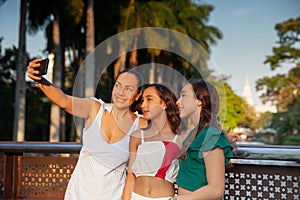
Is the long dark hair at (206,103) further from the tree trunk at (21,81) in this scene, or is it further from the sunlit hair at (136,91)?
the tree trunk at (21,81)

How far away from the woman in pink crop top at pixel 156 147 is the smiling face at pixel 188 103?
0.11 m

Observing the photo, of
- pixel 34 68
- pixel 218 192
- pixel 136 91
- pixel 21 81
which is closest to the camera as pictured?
pixel 218 192

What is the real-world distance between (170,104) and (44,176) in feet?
5.46

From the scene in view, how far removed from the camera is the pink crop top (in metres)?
1.99

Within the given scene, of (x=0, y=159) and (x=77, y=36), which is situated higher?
(x=77, y=36)

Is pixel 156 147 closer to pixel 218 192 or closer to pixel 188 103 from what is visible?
→ pixel 188 103

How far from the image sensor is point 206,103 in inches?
72.3

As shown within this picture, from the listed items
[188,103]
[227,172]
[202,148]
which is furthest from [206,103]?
[227,172]

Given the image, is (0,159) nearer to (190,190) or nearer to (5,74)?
(190,190)

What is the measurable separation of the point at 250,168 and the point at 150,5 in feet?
59.8

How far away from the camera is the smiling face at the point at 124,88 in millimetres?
2047

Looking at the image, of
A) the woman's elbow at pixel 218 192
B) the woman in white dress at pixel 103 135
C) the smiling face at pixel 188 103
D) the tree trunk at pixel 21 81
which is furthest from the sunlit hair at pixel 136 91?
the tree trunk at pixel 21 81

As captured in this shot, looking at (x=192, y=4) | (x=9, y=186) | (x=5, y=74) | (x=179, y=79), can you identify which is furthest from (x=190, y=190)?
(x=192, y=4)

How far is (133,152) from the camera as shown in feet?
6.71
